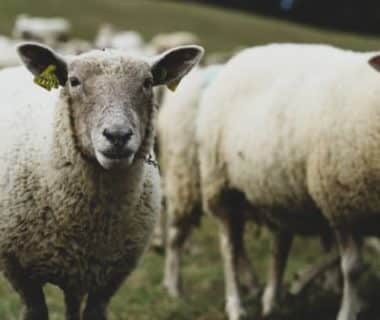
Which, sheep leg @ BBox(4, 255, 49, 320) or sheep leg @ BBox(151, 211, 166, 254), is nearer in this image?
sheep leg @ BBox(4, 255, 49, 320)

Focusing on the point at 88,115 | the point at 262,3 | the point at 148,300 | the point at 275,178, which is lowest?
the point at 262,3

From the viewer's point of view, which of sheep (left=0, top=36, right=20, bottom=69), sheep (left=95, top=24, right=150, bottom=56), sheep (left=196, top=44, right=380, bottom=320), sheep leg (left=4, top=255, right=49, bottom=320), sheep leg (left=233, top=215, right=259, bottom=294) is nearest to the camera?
sheep leg (left=4, top=255, right=49, bottom=320)

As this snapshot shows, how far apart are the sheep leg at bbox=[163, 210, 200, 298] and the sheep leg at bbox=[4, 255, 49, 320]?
137 inches

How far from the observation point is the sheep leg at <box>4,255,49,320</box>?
5.38 m

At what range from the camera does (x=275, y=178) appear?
712 centimetres

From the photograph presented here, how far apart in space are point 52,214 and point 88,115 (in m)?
0.61

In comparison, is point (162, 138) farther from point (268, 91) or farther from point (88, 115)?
point (88, 115)

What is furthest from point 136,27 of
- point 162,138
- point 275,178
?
point 275,178

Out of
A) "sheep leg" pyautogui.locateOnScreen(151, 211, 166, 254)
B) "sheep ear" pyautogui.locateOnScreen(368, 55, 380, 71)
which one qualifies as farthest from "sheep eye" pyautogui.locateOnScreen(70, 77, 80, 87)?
"sheep leg" pyautogui.locateOnScreen(151, 211, 166, 254)

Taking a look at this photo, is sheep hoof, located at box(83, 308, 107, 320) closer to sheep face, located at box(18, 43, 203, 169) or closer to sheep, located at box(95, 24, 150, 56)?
sheep face, located at box(18, 43, 203, 169)

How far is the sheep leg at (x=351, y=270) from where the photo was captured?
6621mm

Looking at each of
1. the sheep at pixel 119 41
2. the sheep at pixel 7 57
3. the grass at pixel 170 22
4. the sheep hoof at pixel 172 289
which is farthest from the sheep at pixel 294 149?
the grass at pixel 170 22

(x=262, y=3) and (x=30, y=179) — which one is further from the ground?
(x=30, y=179)

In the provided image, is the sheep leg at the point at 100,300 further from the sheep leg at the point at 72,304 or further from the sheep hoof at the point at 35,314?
the sheep hoof at the point at 35,314
